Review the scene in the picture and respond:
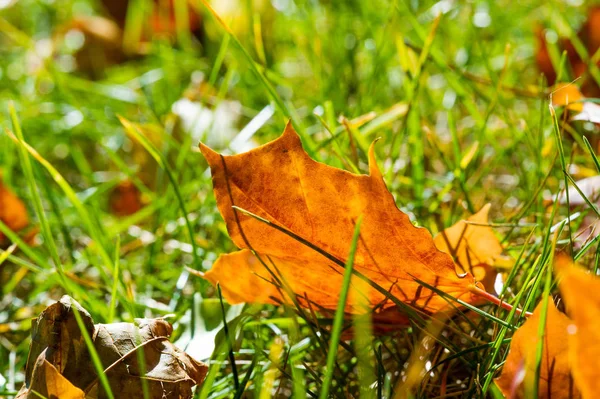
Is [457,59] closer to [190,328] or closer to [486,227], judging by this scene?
[486,227]

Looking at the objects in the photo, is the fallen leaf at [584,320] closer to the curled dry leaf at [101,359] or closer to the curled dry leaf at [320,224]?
the curled dry leaf at [320,224]

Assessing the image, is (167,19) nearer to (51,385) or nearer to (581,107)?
(581,107)

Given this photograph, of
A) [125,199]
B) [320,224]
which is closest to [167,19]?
[125,199]

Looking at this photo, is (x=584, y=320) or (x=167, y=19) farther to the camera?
(x=167, y=19)

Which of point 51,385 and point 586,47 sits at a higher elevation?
point 586,47

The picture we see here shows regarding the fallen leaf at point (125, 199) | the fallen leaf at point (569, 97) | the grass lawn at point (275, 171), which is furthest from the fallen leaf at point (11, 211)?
the fallen leaf at point (569, 97)

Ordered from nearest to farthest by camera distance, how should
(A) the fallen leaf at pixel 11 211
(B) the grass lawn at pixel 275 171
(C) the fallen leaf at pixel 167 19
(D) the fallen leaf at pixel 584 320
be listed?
(D) the fallen leaf at pixel 584 320
(B) the grass lawn at pixel 275 171
(A) the fallen leaf at pixel 11 211
(C) the fallen leaf at pixel 167 19
